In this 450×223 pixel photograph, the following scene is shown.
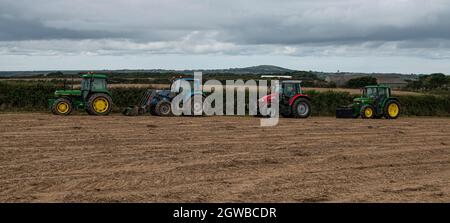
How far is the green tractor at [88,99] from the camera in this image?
20.4 m

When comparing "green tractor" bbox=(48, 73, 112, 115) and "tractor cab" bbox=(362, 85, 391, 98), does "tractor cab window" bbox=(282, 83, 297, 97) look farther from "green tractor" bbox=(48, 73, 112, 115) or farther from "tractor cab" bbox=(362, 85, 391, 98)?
"green tractor" bbox=(48, 73, 112, 115)

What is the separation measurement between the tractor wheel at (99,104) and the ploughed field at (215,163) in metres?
2.42

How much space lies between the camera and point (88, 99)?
20.5 m

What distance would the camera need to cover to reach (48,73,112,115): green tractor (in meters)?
20.4

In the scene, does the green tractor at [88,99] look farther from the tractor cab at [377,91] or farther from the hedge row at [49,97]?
the tractor cab at [377,91]

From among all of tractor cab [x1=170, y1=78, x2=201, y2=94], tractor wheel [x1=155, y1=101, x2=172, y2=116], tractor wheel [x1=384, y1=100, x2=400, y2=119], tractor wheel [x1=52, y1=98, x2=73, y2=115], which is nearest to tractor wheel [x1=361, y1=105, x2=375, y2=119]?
tractor wheel [x1=384, y1=100, x2=400, y2=119]

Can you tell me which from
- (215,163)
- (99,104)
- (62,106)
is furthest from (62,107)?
(215,163)

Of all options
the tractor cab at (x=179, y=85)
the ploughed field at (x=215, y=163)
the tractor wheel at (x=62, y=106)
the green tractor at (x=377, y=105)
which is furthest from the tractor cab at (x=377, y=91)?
the tractor wheel at (x=62, y=106)

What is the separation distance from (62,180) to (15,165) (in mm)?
1634

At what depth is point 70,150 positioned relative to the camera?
12.2 metres

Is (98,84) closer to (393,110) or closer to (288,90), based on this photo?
(288,90)

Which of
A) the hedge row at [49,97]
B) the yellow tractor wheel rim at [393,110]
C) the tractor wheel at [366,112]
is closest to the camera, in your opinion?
the tractor wheel at [366,112]

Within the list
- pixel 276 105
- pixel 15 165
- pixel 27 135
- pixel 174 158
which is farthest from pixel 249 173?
pixel 276 105

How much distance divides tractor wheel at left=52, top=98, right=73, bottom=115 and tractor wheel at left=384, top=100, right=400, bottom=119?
461 inches
